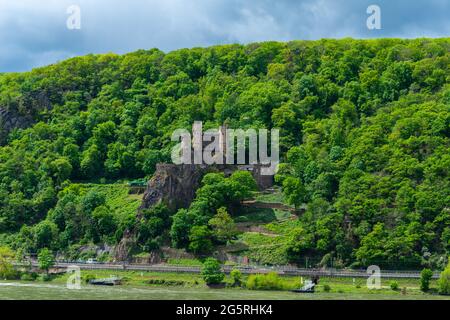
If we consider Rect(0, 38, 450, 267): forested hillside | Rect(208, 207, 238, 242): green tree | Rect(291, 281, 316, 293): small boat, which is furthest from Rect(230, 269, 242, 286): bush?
Rect(208, 207, 238, 242): green tree

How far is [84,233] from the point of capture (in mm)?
109375

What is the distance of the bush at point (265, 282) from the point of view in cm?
8700

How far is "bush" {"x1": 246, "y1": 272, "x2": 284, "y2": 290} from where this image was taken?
87000mm

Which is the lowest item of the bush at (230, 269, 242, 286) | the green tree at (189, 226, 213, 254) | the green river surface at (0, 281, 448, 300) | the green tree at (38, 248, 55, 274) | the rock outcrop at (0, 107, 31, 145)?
the green river surface at (0, 281, 448, 300)

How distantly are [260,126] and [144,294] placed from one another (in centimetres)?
5601

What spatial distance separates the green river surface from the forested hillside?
12.8 metres

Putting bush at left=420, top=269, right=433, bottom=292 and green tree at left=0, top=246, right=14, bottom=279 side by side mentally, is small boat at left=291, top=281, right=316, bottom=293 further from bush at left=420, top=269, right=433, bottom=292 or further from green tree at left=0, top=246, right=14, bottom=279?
green tree at left=0, top=246, right=14, bottom=279

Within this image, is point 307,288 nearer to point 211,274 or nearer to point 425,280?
point 211,274

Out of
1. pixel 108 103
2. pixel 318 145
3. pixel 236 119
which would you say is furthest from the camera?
pixel 108 103

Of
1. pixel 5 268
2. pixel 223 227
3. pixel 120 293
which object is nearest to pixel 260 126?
pixel 223 227

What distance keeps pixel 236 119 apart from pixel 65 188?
93.0 feet

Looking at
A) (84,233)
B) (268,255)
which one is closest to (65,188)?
(84,233)
